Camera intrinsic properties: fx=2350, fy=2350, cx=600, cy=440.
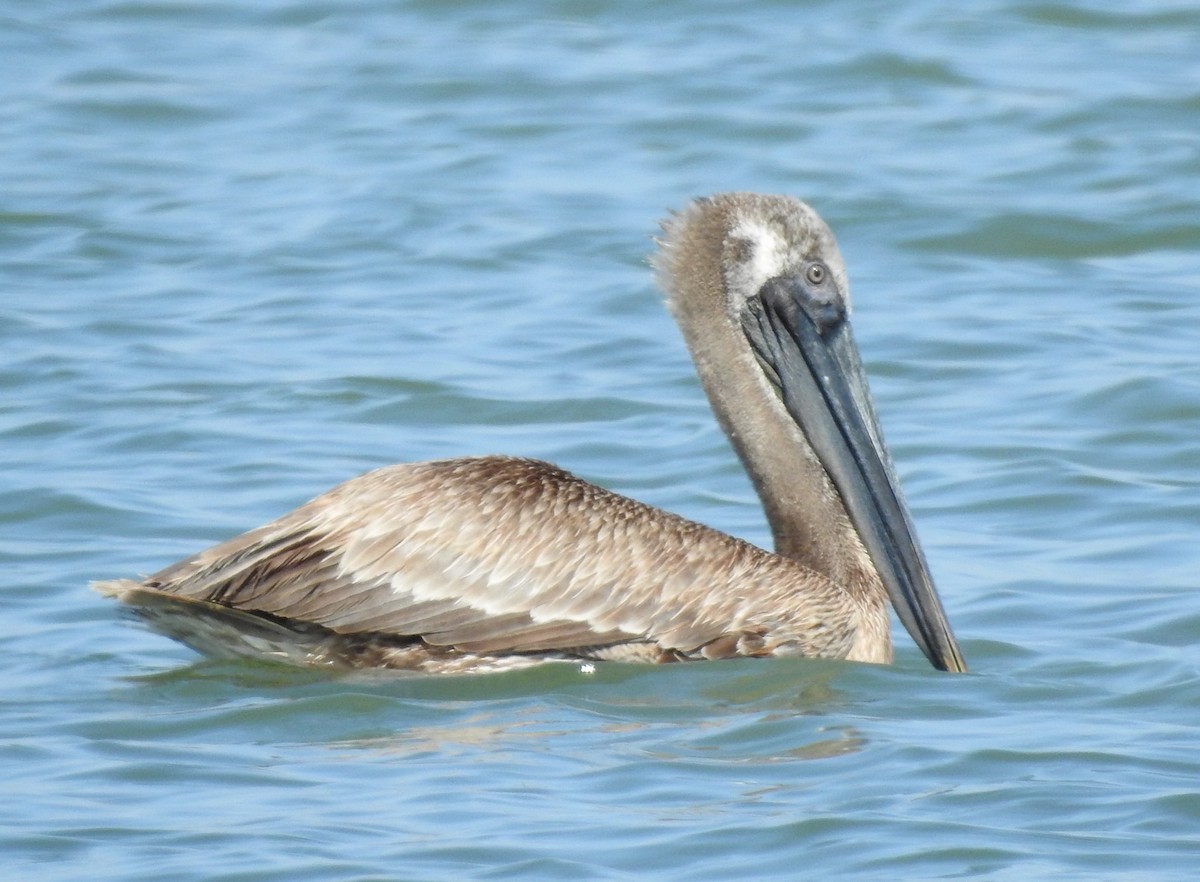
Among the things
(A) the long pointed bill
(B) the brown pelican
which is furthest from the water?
(A) the long pointed bill

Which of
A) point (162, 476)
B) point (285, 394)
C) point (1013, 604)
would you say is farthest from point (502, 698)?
point (285, 394)

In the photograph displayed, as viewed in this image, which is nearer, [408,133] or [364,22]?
[408,133]

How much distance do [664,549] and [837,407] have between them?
0.82m

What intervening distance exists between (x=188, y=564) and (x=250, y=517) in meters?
1.83

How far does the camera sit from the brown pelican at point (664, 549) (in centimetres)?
631

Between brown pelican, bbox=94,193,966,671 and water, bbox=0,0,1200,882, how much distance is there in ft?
0.42

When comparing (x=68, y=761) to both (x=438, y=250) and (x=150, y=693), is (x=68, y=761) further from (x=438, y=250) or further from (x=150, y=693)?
(x=438, y=250)

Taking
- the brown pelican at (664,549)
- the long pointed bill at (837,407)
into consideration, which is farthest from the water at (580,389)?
the long pointed bill at (837,407)

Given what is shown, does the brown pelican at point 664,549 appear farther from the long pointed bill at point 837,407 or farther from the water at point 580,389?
the water at point 580,389

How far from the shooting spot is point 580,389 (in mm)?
9742

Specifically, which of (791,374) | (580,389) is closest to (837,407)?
(791,374)

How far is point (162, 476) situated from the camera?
8.69m

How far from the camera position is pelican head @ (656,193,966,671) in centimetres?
703

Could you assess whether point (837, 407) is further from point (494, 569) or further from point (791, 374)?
point (494, 569)
